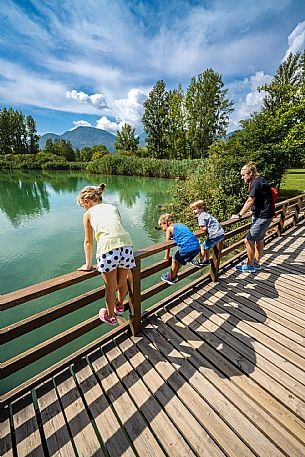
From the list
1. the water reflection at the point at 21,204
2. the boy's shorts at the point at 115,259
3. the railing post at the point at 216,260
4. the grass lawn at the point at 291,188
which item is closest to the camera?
the boy's shorts at the point at 115,259

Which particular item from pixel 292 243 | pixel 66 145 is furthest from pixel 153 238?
pixel 66 145

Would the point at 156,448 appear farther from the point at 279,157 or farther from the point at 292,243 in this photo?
the point at 279,157

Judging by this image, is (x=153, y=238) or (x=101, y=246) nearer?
(x=101, y=246)

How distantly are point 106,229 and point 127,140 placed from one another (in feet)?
158

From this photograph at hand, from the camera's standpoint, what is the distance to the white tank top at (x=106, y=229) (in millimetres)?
1771

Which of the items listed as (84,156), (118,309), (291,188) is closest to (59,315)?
(118,309)

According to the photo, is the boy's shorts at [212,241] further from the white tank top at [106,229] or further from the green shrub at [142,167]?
the green shrub at [142,167]

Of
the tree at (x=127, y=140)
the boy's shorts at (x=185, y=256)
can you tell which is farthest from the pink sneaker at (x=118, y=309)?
the tree at (x=127, y=140)

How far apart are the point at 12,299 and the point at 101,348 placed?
44.1 inches

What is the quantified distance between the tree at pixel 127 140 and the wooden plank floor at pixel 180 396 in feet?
152

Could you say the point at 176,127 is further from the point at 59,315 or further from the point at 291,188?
the point at 59,315

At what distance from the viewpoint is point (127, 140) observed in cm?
4556

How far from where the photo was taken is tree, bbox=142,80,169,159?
116 feet

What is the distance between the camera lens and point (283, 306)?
2865mm
